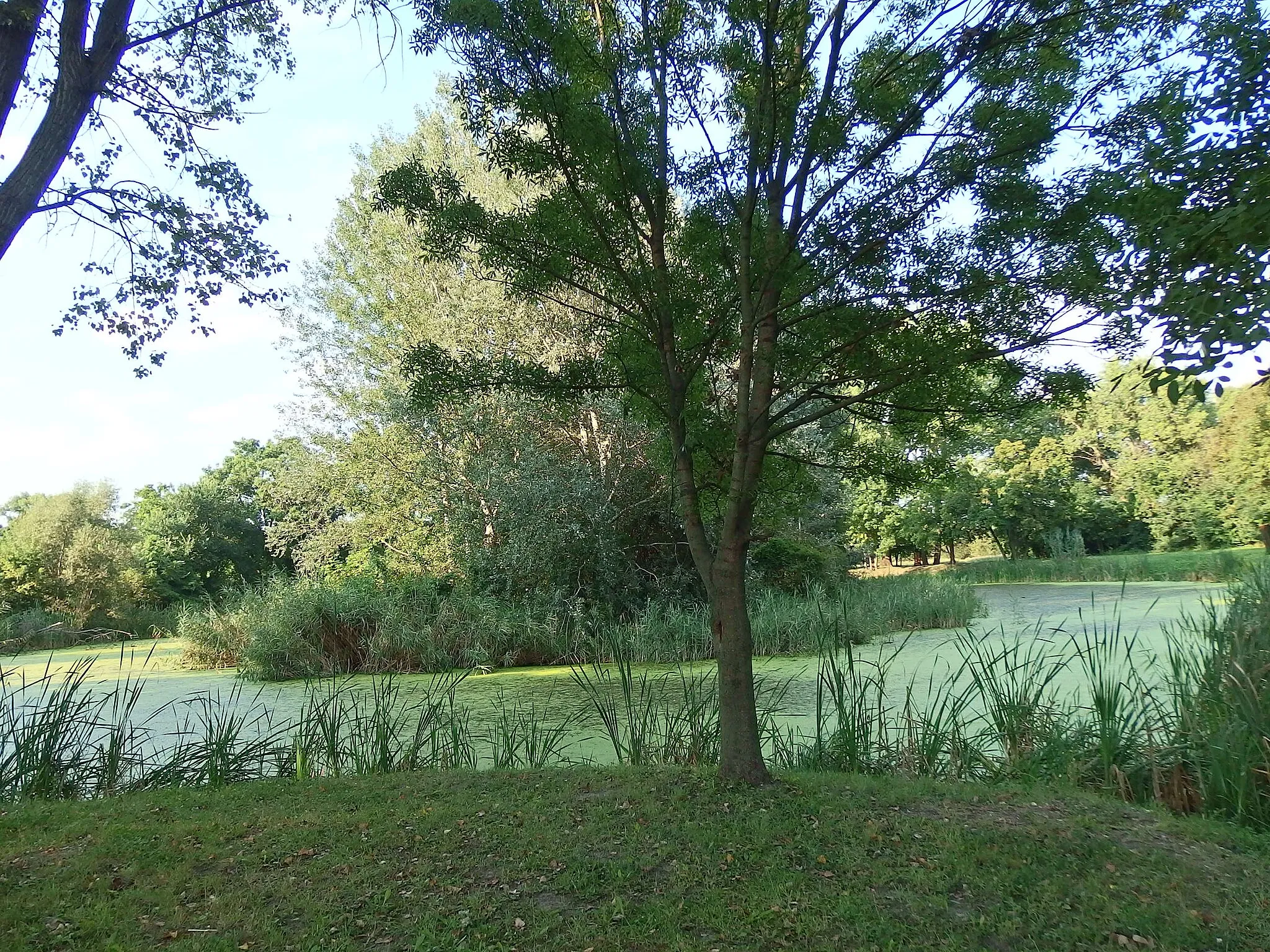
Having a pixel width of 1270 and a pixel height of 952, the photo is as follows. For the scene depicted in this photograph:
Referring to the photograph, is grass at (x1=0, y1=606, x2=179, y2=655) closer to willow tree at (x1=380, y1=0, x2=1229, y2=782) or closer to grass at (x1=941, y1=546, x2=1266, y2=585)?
willow tree at (x1=380, y1=0, x2=1229, y2=782)

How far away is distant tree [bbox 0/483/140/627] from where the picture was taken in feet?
64.0

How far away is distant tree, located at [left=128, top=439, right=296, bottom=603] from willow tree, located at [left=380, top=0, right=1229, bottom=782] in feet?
65.2

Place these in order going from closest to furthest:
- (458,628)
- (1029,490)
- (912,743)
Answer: (912,743), (458,628), (1029,490)

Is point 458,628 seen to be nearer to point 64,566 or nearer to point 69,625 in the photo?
point 69,625

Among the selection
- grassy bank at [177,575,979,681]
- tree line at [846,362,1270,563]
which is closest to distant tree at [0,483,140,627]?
grassy bank at [177,575,979,681]

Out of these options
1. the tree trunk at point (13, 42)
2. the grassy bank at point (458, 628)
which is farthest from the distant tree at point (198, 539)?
the tree trunk at point (13, 42)

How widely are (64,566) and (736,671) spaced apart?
2187 centimetres

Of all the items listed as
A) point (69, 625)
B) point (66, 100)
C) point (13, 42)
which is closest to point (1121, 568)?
point (66, 100)

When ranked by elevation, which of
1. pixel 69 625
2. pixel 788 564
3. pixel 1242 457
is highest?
pixel 1242 457

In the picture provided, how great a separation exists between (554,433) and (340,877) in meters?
11.4

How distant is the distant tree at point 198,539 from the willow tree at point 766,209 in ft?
65.2

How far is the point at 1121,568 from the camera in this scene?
1772 cm

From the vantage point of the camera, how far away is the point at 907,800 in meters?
3.36

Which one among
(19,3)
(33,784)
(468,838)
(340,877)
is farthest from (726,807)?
(19,3)
